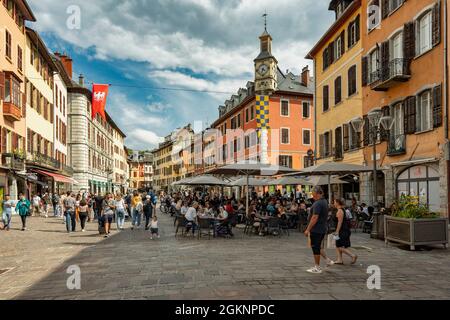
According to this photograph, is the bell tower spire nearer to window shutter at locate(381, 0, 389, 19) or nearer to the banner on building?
the banner on building

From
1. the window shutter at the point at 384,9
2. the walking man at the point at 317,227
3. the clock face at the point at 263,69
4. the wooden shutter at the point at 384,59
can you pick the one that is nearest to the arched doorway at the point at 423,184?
the wooden shutter at the point at 384,59

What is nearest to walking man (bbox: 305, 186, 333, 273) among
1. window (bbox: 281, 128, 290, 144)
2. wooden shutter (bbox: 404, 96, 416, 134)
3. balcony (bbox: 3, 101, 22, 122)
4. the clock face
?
wooden shutter (bbox: 404, 96, 416, 134)

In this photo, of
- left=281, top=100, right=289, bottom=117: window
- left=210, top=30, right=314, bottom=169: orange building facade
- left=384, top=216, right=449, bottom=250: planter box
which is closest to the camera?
left=384, top=216, right=449, bottom=250: planter box

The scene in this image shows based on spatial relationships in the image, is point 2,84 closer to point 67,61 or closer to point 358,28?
point 358,28

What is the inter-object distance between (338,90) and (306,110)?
17.9 meters

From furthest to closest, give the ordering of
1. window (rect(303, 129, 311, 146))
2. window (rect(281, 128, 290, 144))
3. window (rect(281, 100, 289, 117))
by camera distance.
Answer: window (rect(303, 129, 311, 146)) → window (rect(281, 100, 289, 117)) → window (rect(281, 128, 290, 144))

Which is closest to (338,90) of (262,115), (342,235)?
(262,115)

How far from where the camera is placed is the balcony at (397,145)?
18.1 metres

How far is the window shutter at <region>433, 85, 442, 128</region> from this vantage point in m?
15.6

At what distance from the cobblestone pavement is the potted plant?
0.31 metres

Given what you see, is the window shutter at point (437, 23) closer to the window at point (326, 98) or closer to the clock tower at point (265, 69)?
the window at point (326, 98)

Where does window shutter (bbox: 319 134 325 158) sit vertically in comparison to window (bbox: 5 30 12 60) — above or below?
below
